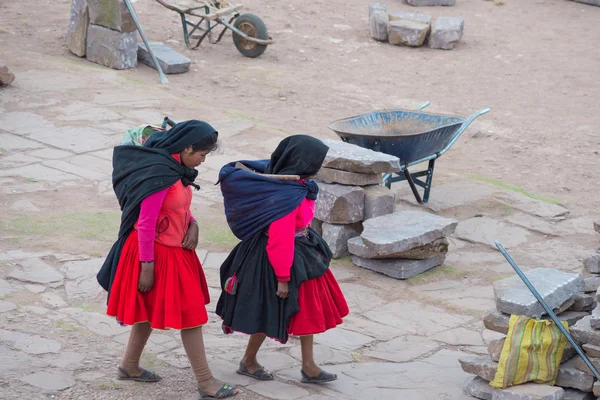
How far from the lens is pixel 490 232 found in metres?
7.39

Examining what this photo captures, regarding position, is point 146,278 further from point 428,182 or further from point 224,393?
point 428,182

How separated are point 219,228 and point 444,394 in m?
3.06

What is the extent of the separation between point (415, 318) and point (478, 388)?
1.35 m

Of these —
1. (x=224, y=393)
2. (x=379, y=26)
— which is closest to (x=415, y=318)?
(x=224, y=393)

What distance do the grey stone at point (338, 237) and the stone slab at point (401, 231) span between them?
0.22m

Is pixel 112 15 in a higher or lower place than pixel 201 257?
higher

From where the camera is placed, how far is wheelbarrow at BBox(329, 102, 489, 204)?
738cm

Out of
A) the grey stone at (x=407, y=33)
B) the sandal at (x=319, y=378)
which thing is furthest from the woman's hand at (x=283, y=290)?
the grey stone at (x=407, y=33)

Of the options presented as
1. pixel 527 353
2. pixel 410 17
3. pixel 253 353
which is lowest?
pixel 253 353

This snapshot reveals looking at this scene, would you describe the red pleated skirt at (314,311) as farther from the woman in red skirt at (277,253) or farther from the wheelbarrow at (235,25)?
the wheelbarrow at (235,25)

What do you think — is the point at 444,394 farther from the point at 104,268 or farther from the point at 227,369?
the point at 104,268

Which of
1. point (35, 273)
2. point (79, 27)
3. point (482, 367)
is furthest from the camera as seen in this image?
point (79, 27)

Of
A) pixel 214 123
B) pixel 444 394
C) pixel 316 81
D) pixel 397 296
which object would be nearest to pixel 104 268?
pixel 444 394

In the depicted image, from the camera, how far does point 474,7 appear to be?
17406 mm
